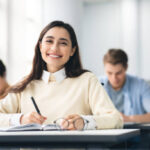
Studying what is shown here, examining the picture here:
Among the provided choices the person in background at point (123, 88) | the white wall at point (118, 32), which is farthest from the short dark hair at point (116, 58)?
the white wall at point (118, 32)

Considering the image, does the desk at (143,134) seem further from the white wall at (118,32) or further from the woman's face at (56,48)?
the white wall at (118,32)

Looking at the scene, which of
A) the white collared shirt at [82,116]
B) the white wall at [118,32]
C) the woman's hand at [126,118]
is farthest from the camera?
the white wall at [118,32]

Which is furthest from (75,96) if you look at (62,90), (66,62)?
(66,62)

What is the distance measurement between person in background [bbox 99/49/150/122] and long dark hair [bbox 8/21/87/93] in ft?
5.69

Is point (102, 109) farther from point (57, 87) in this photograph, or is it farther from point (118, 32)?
point (118, 32)

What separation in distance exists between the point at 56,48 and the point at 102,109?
450 mm

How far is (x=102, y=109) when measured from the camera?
7.04 ft

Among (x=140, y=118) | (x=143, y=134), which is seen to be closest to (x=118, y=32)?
(x=140, y=118)

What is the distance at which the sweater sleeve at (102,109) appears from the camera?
1980mm

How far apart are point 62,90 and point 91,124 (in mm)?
405

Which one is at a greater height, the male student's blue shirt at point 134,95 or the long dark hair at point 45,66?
the long dark hair at point 45,66

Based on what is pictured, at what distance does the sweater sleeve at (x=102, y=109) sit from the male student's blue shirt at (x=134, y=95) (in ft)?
6.26

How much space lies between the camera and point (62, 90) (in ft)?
7.38

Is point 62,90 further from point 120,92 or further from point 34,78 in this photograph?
point 120,92
